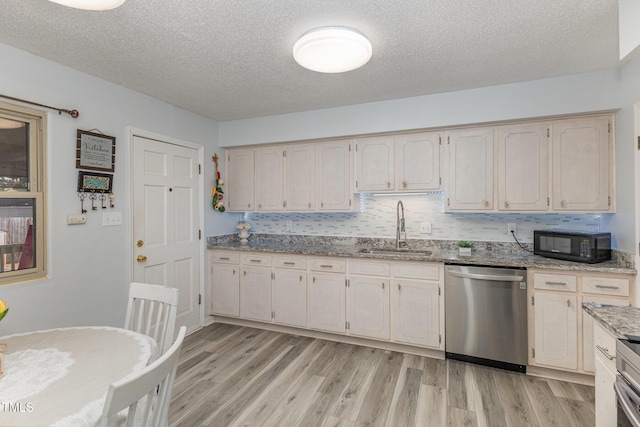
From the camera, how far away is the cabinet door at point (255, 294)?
11.5 ft

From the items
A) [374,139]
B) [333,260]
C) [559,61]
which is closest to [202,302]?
[333,260]

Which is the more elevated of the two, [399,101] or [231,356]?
[399,101]

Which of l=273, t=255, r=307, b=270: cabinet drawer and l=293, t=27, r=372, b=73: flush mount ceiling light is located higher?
l=293, t=27, r=372, b=73: flush mount ceiling light

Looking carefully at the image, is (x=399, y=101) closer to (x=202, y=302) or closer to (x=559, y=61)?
(x=559, y=61)

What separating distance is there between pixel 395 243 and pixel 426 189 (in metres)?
0.73

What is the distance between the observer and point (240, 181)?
13.0 feet

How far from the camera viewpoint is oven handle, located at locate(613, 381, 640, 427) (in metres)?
1.02

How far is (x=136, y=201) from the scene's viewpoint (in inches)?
115

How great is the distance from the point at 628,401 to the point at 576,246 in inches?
70.0

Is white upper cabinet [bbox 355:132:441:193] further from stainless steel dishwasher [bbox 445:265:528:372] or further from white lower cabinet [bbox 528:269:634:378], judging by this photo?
white lower cabinet [bbox 528:269:634:378]

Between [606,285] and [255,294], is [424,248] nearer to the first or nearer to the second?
[606,285]

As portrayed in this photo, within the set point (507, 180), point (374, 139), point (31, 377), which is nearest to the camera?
point (31, 377)

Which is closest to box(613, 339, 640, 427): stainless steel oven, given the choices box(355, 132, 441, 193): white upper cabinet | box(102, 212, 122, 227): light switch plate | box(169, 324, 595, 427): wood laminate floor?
box(169, 324, 595, 427): wood laminate floor

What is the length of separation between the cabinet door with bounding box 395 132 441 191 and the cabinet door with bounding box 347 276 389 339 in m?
1.02
